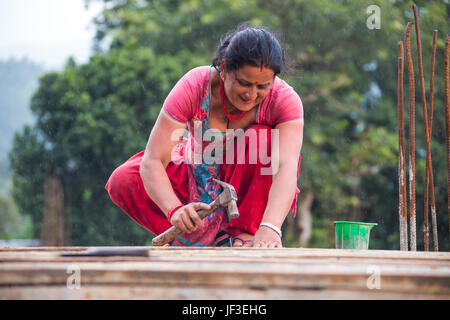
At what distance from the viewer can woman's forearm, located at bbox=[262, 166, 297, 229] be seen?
2117 millimetres

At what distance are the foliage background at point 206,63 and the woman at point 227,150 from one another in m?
5.67

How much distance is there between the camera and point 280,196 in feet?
7.11

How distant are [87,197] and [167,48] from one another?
3.07 m

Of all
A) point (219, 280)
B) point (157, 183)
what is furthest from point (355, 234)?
point (219, 280)

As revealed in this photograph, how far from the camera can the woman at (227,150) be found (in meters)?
2.07

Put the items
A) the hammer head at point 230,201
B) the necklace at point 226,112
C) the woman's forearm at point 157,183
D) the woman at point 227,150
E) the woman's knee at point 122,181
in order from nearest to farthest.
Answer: the hammer head at point 230,201, the woman at point 227,150, the woman's forearm at point 157,183, the necklace at point 226,112, the woman's knee at point 122,181

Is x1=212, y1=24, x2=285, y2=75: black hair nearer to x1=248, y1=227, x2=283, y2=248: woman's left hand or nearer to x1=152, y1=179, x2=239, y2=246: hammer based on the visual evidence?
x1=152, y1=179, x2=239, y2=246: hammer

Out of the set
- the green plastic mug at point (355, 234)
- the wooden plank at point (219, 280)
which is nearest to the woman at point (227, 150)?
the green plastic mug at point (355, 234)

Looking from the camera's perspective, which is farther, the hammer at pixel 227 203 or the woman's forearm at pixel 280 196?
the woman's forearm at pixel 280 196

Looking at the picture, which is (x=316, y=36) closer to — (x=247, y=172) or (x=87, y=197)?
(x=87, y=197)

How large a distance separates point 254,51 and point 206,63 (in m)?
6.88

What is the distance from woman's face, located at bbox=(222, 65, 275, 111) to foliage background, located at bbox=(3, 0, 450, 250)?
6.10m

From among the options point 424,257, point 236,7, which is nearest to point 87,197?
point 236,7

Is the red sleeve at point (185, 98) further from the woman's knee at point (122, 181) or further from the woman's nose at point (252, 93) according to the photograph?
the woman's knee at point (122, 181)
